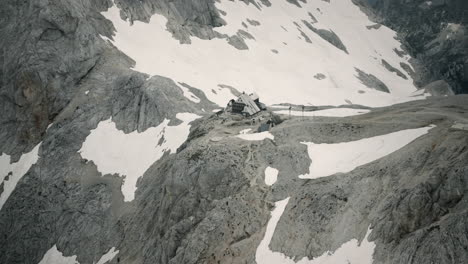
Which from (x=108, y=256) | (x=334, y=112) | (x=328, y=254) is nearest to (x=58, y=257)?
(x=108, y=256)

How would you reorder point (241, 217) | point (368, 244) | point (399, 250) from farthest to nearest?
1. point (241, 217)
2. point (368, 244)
3. point (399, 250)

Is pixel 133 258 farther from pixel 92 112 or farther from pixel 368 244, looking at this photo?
pixel 92 112

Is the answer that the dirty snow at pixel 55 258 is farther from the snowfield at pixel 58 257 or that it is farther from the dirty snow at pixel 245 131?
the dirty snow at pixel 245 131

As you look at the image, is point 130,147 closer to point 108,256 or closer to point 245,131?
point 108,256

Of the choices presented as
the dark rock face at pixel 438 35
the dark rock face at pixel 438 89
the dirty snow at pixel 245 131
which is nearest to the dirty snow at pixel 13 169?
the dirty snow at pixel 245 131

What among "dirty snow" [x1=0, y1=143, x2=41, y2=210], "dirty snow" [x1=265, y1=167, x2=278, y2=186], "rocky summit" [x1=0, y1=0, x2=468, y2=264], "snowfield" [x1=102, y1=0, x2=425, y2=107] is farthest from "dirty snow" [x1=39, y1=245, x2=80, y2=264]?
"snowfield" [x1=102, y1=0, x2=425, y2=107]

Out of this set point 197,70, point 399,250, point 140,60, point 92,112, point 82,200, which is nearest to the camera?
point 399,250

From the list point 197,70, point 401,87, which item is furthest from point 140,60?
point 401,87
